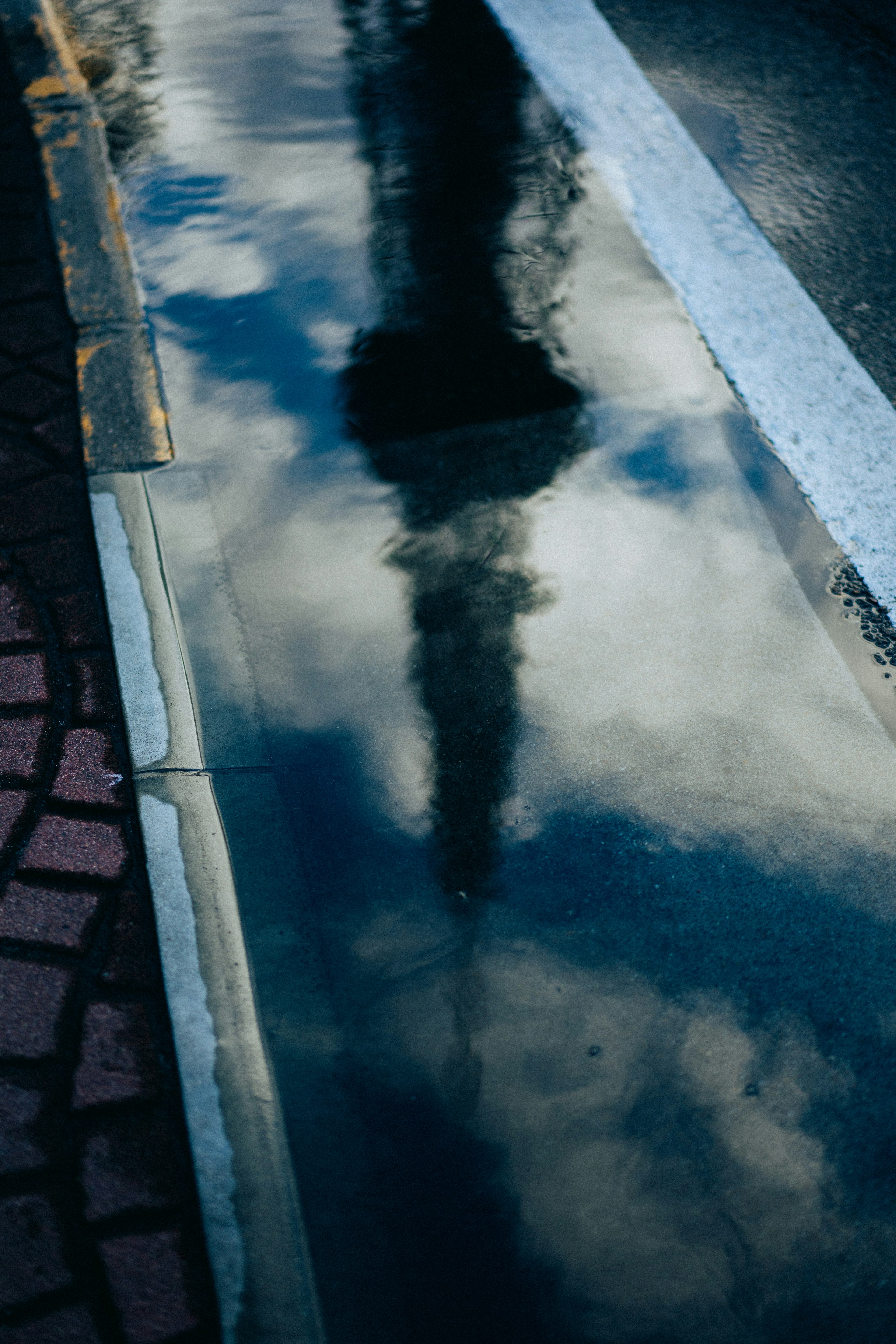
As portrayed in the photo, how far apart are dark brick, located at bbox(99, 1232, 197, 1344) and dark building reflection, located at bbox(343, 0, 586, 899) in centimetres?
103

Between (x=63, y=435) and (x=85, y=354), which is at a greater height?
(x=85, y=354)

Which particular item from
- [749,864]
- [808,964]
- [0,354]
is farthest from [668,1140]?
[0,354]

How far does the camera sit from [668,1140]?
211 cm

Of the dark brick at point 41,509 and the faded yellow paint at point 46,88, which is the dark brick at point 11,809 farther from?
the faded yellow paint at point 46,88

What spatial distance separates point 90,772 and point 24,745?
0.22 meters

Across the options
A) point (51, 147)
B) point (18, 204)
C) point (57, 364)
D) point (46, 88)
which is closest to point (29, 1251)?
point (57, 364)

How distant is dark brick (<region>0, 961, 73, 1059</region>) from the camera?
2.20 metres

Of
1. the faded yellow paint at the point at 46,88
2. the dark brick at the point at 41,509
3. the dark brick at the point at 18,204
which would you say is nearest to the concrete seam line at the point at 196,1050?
the dark brick at the point at 41,509

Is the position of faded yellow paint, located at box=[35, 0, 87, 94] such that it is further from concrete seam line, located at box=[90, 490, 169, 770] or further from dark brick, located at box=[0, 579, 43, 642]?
dark brick, located at box=[0, 579, 43, 642]

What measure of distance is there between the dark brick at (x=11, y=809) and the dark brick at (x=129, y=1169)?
0.84 metres

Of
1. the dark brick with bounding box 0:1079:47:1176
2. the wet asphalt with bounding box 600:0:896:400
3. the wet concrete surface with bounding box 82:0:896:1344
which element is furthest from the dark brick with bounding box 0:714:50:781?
the wet asphalt with bounding box 600:0:896:400

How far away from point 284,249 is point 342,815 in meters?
2.82

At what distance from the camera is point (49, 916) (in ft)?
7.84

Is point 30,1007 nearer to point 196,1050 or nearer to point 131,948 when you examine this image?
point 131,948
